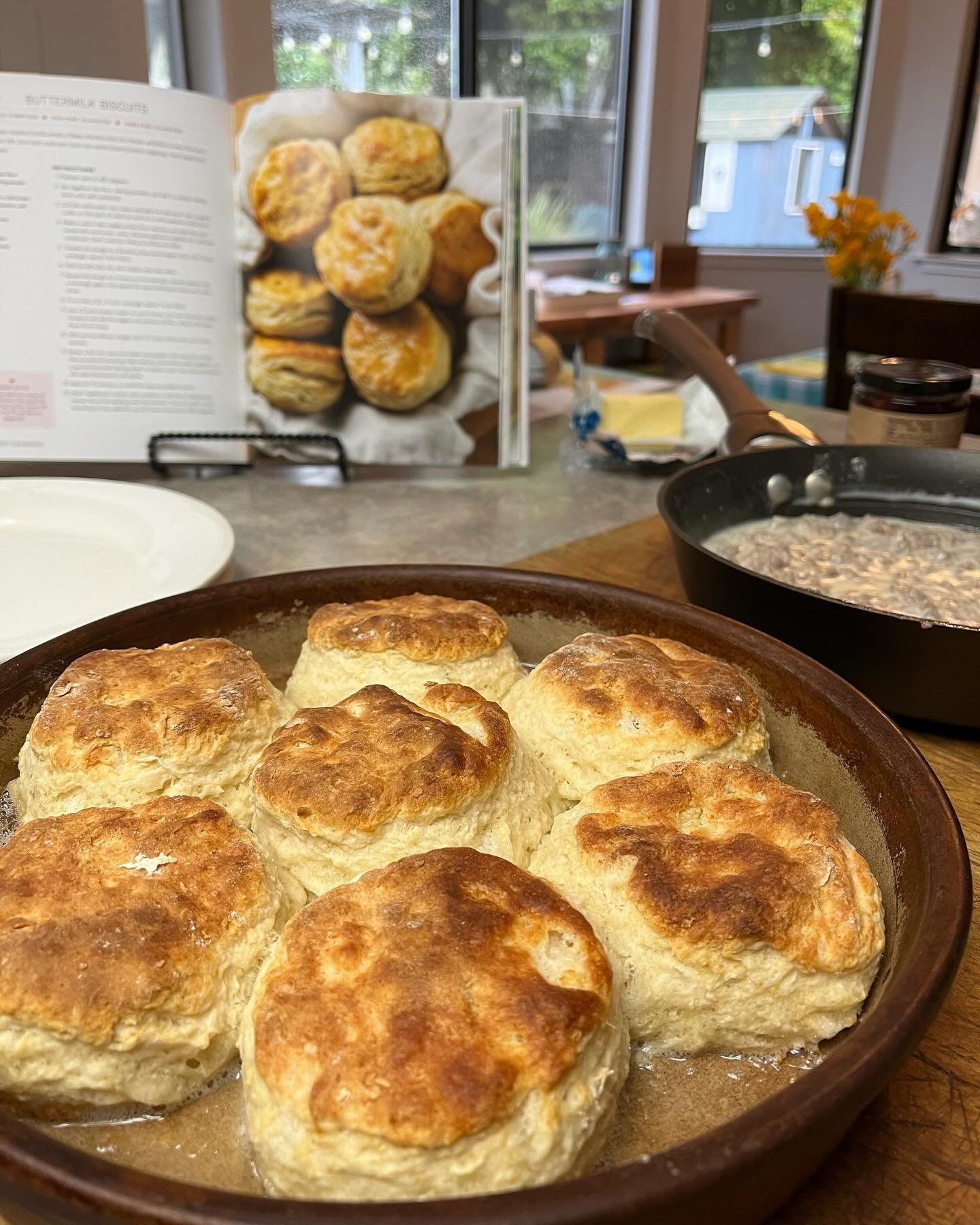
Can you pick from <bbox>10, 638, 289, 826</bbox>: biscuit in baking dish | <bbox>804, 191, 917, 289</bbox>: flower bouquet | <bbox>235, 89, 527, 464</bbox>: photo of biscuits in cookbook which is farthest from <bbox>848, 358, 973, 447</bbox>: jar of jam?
<bbox>804, 191, 917, 289</bbox>: flower bouquet

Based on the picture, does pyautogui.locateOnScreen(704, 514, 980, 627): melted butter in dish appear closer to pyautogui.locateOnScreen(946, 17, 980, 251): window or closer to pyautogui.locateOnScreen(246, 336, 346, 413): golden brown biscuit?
pyautogui.locateOnScreen(246, 336, 346, 413): golden brown biscuit

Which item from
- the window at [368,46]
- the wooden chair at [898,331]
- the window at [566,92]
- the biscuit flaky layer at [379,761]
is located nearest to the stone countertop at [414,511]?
the biscuit flaky layer at [379,761]

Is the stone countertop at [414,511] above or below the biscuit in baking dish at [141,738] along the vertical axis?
below

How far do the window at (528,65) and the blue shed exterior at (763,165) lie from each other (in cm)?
70

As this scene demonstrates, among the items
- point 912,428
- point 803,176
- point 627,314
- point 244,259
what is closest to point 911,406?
point 912,428

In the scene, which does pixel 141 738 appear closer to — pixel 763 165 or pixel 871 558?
pixel 871 558

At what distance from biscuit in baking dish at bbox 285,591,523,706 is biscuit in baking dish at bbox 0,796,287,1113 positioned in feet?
0.75

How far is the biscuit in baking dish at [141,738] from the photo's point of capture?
2.21ft

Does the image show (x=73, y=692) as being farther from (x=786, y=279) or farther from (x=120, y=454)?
(x=786, y=279)

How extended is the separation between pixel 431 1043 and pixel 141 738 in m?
0.34

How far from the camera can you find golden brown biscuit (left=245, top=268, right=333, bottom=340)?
1.49 m

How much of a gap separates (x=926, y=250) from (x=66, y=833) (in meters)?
6.97

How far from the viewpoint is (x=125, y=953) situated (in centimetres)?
51

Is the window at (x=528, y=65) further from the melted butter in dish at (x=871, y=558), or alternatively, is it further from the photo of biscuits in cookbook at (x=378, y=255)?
the melted butter in dish at (x=871, y=558)
